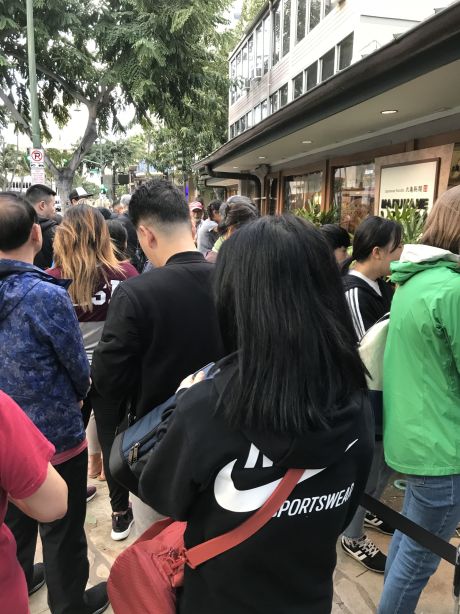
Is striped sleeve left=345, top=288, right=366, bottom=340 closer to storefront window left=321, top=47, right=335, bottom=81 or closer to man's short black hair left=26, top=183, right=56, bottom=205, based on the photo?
man's short black hair left=26, top=183, right=56, bottom=205

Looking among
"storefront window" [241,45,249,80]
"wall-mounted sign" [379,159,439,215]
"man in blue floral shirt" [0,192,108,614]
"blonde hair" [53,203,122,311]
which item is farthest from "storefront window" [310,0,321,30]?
"man in blue floral shirt" [0,192,108,614]

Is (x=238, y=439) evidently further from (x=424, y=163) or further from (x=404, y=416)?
(x=424, y=163)

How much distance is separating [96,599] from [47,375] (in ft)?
4.13

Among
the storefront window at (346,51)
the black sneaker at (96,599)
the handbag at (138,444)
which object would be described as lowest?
the black sneaker at (96,599)

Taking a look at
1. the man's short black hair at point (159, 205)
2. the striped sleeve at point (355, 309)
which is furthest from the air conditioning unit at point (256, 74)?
the man's short black hair at point (159, 205)

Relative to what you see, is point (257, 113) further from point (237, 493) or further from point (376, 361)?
point (237, 493)

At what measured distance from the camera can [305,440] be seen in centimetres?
97

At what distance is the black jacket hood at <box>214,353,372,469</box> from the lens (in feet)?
3.18

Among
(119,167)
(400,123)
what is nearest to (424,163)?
(400,123)

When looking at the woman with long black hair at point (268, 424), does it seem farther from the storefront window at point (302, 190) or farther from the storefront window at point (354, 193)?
the storefront window at point (302, 190)

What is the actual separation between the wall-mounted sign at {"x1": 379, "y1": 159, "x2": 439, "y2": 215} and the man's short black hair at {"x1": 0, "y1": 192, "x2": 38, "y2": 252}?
4.86 meters

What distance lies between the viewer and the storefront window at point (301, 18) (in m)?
13.8

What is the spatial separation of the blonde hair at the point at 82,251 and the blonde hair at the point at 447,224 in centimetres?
193

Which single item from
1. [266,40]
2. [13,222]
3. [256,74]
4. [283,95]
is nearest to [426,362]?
[13,222]
